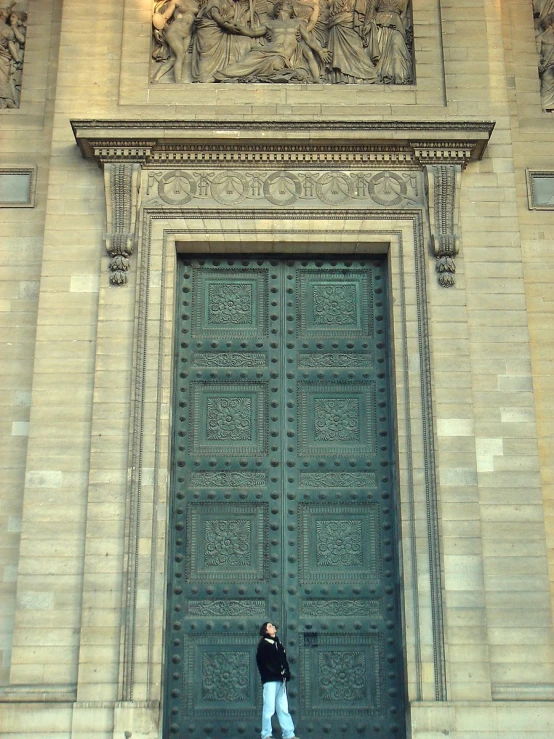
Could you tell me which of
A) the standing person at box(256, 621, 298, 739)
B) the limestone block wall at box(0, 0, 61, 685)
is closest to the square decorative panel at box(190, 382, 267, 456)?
the limestone block wall at box(0, 0, 61, 685)

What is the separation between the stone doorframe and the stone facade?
0.03 metres

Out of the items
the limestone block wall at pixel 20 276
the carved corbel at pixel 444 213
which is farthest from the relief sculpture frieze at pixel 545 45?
the limestone block wall at pixel 20 276

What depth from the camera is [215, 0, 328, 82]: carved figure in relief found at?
15.5m

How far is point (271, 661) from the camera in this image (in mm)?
12219

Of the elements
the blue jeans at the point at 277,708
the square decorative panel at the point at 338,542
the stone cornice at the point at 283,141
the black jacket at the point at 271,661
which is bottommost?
the blue jeans at the point at 277,708

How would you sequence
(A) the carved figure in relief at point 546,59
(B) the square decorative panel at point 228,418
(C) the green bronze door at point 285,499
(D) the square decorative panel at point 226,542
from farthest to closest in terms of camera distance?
1. (A) the carved figure in relief at point 546,59
2. (B) the square decorative panel at point 228,418
3. (D) the square decorative panel at point 226,542
4. (C) the green bronze door at point 285,499

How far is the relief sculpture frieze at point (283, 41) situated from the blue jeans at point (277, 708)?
8526 mm

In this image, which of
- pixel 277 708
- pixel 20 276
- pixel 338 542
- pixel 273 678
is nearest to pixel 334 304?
pixel 338 542

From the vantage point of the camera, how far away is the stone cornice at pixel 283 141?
48.1ft

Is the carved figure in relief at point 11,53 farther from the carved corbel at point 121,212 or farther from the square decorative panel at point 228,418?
the square decorative panel at point 228,418

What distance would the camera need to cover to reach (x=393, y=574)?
45.1ft

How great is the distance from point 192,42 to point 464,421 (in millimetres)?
6994

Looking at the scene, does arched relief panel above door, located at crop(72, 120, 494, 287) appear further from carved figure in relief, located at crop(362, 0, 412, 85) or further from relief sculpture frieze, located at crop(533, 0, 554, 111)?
relief sculpture frieze, located at crop(533, 0, 554, 111)

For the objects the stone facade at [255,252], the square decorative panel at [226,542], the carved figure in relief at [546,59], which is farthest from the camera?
the carved figure in relief at [546,59]
